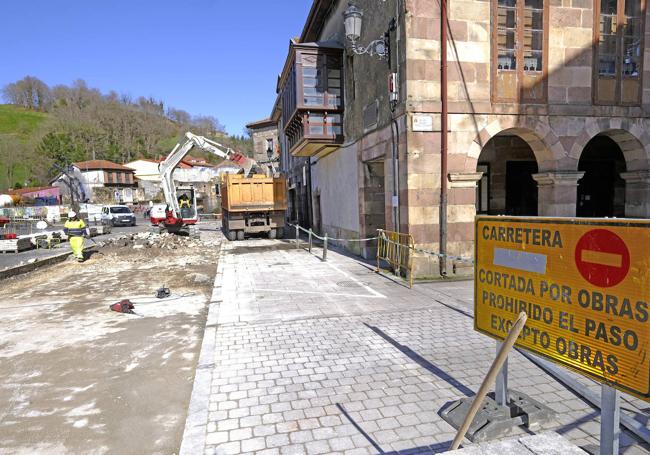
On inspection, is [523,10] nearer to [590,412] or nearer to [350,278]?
[350,278]

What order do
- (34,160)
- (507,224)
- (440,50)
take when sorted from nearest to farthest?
(507,224), (440,50), (34,160)

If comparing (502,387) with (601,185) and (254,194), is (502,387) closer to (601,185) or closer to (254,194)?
(601,185)

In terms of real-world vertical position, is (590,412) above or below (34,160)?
below

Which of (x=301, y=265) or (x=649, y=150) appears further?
(x=301, y=265)

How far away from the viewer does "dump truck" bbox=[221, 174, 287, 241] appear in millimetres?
18406

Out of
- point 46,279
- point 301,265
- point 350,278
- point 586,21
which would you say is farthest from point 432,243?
point 46,279

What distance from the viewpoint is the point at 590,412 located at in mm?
3350

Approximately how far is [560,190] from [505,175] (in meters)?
2.61

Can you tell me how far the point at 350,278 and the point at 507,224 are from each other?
20.8 feet

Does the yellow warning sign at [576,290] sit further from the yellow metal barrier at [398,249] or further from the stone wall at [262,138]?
the stone wall at [262,138]

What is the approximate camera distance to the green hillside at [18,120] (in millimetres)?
77438

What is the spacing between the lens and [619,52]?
9.09 metres

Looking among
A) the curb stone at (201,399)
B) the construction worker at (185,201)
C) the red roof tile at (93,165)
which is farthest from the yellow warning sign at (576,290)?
the red roof tile at (93,165)

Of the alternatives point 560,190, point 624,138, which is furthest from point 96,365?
point 624,138
